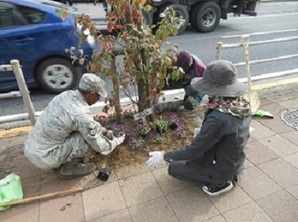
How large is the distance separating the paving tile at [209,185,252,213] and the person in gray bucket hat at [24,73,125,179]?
117cm

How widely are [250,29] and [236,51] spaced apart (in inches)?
126

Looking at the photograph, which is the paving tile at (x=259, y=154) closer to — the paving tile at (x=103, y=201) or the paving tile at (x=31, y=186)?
the paving tile at (x=103, y=201)

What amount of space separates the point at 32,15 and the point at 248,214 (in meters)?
4.05

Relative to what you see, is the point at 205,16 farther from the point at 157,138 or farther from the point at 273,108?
the point at 157,138

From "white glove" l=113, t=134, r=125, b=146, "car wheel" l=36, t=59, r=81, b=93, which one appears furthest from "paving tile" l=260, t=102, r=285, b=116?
"car wheel" l=36, t=59, r=81, b=93

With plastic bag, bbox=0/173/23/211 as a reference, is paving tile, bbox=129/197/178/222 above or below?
below

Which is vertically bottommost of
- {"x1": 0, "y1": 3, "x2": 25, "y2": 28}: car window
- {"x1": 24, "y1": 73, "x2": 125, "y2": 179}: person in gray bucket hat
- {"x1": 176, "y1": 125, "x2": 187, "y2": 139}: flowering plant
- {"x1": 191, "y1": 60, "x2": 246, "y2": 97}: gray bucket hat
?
{"x1": 176, "y1": 125, "x2": 187, "y2": 139}: flowering plant

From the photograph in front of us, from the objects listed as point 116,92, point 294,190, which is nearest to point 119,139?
point 116,92

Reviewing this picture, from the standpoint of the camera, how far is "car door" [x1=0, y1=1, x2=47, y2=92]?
422cm

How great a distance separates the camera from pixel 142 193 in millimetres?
2555

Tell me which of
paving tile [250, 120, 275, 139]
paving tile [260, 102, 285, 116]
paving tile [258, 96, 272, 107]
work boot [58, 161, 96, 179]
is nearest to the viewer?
work boot [58, 161, 96, 179]

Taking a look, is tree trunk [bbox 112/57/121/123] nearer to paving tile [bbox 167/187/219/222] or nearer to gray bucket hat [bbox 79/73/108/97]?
gray bucket hat [bbox 79/73/108/97]

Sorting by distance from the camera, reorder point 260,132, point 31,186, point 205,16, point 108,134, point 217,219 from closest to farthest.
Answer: point 217,219
point 31,186
point 108,134
point 260,132
point 205,16

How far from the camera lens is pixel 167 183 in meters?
2.66
